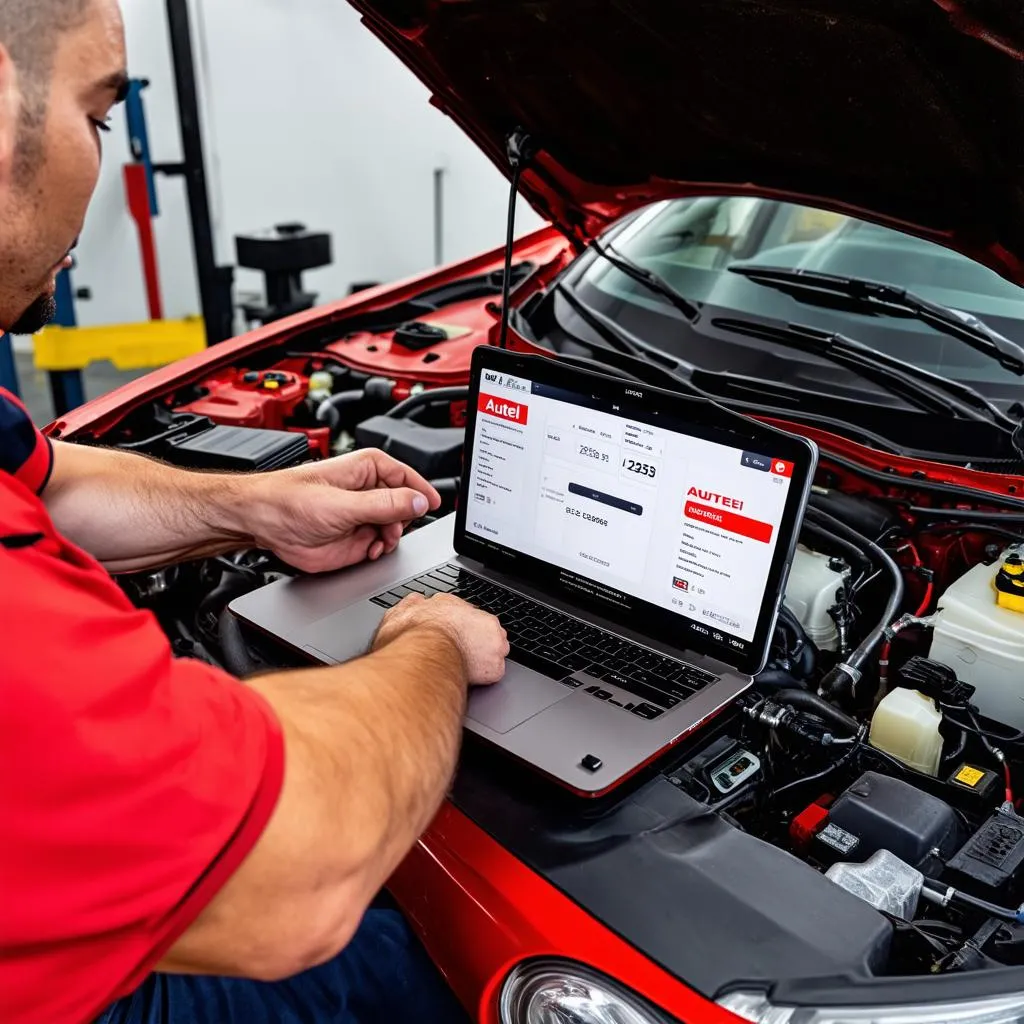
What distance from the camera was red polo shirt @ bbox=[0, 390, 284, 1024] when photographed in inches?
23.1

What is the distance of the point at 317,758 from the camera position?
703 millimetres

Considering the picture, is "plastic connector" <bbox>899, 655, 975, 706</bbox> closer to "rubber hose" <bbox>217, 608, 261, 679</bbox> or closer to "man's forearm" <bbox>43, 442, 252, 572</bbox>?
"rubber hose" <bbox>217, 608, 261, 679</bbox>

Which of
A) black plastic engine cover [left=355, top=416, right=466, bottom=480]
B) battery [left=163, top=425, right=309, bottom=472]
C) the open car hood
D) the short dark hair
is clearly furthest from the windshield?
the short dark hair

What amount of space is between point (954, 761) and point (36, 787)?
90cm

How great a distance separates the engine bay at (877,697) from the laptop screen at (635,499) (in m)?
0.13

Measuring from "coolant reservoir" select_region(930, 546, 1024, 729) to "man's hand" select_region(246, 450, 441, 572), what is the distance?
0.65 meters

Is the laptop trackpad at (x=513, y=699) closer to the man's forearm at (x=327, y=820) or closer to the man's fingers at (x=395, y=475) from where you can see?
the man's forearm at (x=327, y=820)

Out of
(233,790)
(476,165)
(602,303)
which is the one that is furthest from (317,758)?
(476,165)

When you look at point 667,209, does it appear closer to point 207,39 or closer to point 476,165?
point 476,165

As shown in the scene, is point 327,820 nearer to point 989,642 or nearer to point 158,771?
point 158,771

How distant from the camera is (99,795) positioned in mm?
596

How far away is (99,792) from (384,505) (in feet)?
2.10

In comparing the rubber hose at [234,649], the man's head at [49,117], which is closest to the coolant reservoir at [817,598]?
the rubber hose at [234,649]

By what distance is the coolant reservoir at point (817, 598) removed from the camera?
1197mm
